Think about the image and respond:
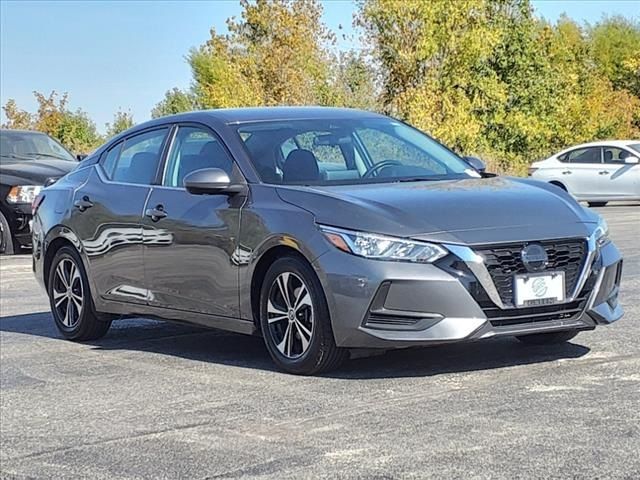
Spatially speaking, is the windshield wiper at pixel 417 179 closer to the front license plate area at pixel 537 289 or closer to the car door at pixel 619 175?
the front license plate area at pixel 537 289

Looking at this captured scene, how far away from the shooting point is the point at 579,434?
4.84 m

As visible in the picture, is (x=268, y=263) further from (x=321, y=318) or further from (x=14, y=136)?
(x=14, y=136)

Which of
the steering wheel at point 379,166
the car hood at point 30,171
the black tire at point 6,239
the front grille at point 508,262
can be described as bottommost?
the black tire at point 6,239

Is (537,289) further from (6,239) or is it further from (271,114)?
(6,239)

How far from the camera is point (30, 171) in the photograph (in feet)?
54.7

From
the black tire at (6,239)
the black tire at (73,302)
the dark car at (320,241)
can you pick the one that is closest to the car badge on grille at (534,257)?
the dark car at (320,241)

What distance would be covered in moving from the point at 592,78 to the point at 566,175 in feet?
102

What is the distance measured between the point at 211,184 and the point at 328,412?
182 centimetres

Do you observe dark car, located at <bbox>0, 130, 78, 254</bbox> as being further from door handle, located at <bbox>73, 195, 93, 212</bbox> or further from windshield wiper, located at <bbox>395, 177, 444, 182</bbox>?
windshield wiper, located at <bbox>395, 177, 444, 182</bbox>

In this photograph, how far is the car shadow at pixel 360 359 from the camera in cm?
650

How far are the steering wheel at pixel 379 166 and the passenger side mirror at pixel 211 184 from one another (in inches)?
29.8

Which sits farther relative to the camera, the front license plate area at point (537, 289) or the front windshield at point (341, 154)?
the front windshield at point (341, 154)

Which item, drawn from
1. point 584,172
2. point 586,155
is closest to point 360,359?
point 584,172

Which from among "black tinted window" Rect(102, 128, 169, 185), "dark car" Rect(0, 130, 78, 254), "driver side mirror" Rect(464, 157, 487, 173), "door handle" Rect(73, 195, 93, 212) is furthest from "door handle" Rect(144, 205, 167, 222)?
"dark car" Rect(0, 130, 78, 254)
